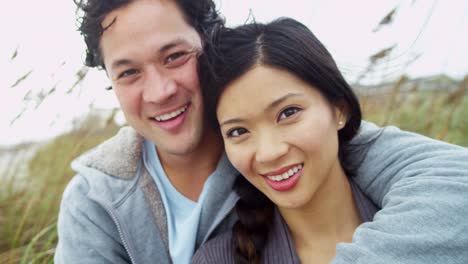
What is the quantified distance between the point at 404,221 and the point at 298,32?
749 mm

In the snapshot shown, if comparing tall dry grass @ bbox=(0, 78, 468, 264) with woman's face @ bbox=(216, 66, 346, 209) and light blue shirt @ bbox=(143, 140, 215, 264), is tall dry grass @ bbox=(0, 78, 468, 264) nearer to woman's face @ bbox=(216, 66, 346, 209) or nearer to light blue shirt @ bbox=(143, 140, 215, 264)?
light blue shirt @ bbox=(143, 140, 215, 264)

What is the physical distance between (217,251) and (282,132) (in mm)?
556

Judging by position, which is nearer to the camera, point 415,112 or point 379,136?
point 379,136

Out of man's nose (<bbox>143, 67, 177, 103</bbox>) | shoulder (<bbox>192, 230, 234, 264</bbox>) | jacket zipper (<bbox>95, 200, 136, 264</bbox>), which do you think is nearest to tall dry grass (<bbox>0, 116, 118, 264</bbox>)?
jacket zipper (<bbox>95, 200, 136, 264</bbox>)

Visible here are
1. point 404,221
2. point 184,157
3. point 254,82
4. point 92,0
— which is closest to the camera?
point 404,221

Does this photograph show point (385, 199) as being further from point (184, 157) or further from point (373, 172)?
point (184, 157)

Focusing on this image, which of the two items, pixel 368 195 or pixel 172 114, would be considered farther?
pixel 172 114

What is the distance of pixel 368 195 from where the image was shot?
1.94 m

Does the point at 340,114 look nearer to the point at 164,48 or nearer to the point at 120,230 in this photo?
the point at 164,48

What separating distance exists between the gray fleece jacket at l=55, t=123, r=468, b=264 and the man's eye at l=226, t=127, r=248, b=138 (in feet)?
1.54

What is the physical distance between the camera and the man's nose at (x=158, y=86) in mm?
2037

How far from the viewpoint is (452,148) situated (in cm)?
178

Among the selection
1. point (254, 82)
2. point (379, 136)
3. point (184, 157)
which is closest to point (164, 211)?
point (184, 157)

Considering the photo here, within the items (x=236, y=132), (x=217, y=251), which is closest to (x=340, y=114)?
(x=236, y=132)
